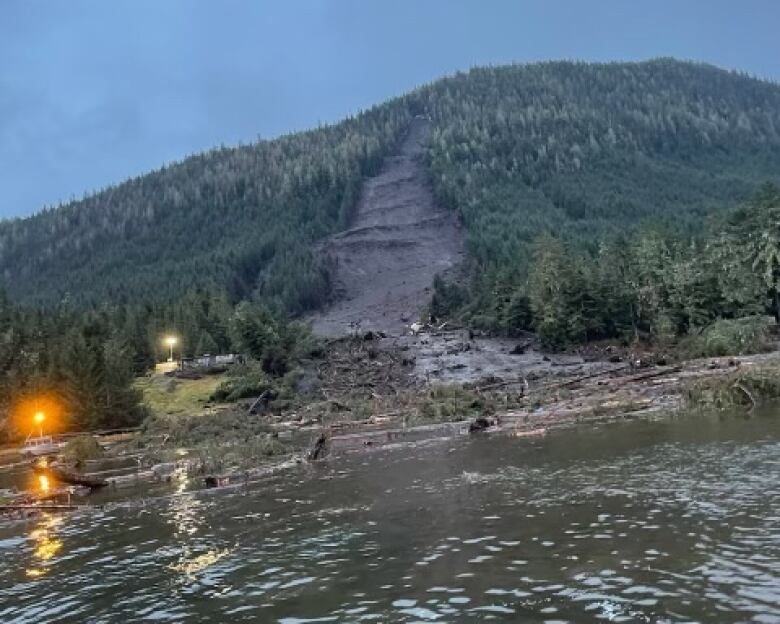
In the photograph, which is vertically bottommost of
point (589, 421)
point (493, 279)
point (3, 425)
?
point (589, 421)

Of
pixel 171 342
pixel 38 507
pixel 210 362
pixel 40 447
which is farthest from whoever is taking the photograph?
pixel 171 342

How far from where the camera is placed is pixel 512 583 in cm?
1788

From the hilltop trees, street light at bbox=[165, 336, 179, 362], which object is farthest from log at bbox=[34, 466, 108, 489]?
street light at bbox=[165, 336, 179, 362]

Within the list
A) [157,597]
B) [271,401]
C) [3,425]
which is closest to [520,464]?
[157,597]

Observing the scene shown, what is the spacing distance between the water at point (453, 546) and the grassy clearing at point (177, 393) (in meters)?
59.5

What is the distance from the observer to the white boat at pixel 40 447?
235 ft

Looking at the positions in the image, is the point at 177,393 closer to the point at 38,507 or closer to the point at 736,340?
the point at 38,507

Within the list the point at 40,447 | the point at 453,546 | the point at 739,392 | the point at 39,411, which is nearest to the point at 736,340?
the point at 739,392

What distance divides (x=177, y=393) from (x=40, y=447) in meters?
31.2

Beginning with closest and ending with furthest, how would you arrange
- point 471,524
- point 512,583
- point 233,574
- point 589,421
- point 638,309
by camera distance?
point 512,583 → point 233,574 → point 471,524 → point 589,421 → point 638,309

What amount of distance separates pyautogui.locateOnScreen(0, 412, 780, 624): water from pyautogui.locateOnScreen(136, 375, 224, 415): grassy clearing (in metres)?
59.5

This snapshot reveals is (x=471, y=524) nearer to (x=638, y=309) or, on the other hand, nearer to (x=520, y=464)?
(x=520, y=464)

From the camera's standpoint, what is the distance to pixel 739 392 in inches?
1905

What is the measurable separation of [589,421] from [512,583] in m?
33.7
